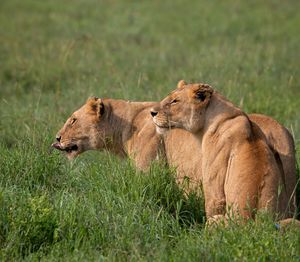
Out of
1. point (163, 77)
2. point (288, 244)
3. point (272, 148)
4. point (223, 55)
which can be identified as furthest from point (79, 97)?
point (288, 244)

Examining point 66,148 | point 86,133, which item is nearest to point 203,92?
point 86,133

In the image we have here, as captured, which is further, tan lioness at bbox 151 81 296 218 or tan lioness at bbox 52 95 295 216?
tan lioness at bbox 52 95 295 216

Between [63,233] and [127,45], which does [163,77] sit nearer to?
[127,45]

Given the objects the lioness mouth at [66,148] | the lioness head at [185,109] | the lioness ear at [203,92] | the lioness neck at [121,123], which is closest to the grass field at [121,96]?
A: the lioness mouth at [66,148]

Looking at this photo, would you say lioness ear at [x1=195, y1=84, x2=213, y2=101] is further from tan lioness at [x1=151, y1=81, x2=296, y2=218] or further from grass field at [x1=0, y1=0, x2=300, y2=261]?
grass field at [x1=0, y1=0, x2=300, y2=261]

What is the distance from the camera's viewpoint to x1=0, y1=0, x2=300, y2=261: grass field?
225 inches

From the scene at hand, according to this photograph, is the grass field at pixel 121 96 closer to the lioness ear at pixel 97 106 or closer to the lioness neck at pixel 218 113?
the lioness ear at pixel 97 106

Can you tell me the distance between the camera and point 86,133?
759cm

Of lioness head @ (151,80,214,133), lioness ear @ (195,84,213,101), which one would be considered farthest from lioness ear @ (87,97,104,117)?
lioness ear @ (195,84,213,101)

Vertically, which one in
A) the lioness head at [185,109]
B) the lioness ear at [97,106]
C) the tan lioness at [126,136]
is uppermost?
the lioness head at [185,109]

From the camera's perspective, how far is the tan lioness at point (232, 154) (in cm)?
600

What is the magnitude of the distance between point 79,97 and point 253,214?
179 inches

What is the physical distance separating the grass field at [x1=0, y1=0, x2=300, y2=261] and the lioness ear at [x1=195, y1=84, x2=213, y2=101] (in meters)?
→ 0.66

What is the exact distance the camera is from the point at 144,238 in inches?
229
